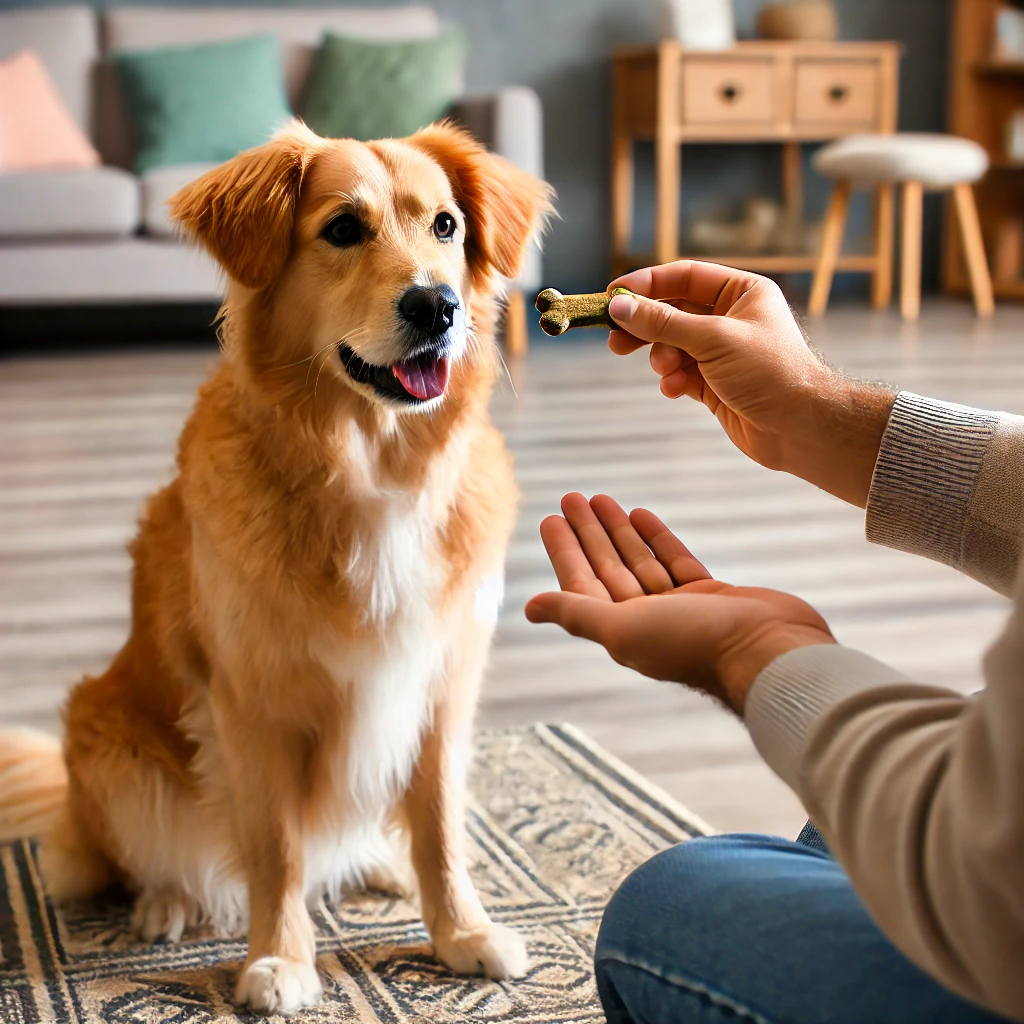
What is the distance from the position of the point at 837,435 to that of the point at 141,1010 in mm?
890

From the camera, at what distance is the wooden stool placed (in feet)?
18.8

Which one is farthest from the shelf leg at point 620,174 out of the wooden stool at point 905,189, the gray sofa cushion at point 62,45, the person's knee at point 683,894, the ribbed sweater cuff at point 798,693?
the ribbed sweater cuff at point 798,693

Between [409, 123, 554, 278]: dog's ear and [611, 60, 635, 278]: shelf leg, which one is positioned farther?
[611, 60, 635, 278]: shelf leg

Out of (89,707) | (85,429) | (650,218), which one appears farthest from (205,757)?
(650,218)

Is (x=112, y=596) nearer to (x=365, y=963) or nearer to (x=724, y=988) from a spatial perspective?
(x=365, y=963)

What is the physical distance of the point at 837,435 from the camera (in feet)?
3.72

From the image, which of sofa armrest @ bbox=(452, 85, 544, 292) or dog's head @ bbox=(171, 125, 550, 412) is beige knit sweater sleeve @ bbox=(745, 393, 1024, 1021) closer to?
dog's head @ bbox=(171, 125, 550, 412)

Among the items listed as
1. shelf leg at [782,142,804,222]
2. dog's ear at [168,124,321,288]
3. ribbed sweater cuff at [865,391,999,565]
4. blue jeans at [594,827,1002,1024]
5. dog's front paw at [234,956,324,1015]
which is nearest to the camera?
blue jeans at [594,827,1002,1024]

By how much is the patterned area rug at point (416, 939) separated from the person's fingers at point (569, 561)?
527 millimetres

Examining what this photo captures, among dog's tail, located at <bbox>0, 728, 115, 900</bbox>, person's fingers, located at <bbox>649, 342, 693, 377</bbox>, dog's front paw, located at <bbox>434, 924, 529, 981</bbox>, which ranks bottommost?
dog's front paw, located at <bbox>434, 924, 529, 981</bbox>

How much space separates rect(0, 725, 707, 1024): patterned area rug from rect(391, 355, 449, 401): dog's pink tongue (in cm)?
60

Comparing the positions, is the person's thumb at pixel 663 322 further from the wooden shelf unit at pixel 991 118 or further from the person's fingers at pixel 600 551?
the wooden shelf unit at pixel 991 118

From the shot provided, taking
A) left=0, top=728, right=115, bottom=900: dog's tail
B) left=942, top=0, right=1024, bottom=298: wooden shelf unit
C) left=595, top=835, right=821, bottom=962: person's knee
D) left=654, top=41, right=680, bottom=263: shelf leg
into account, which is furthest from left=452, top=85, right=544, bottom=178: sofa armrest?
left=595, top=835, right=821, bottom=962: person's knee

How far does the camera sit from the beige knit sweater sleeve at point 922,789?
56 cm
